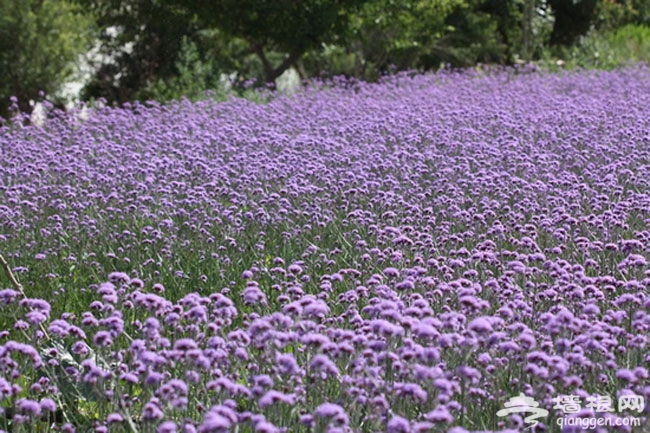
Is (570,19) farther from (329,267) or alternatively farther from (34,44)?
(329,267)

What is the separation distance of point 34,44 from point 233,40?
4125mm

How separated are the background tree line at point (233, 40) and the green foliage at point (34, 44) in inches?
0.6

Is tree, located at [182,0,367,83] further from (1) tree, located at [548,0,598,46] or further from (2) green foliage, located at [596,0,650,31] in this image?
(2) green foliage, located at [596,0,650,31]

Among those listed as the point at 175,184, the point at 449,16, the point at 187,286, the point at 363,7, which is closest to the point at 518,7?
the point at 449,16

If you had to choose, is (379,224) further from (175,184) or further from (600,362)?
(600,362)

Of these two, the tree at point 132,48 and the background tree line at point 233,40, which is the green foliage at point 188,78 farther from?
the tree at point 132,48

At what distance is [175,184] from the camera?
22.7 feet

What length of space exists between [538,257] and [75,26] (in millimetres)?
12096

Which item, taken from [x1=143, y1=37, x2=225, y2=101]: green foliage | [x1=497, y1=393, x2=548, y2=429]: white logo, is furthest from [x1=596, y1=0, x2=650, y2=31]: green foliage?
[x1=497, y1=393, x2=548, y2=429]: white logo

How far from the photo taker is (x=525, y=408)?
3006 millimetres

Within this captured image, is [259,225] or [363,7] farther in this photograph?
[363,7]

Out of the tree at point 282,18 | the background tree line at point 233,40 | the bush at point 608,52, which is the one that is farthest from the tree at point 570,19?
the tree at point 282,18

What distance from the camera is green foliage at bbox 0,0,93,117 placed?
14344mm

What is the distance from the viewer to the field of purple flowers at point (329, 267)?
2957 millimetres
